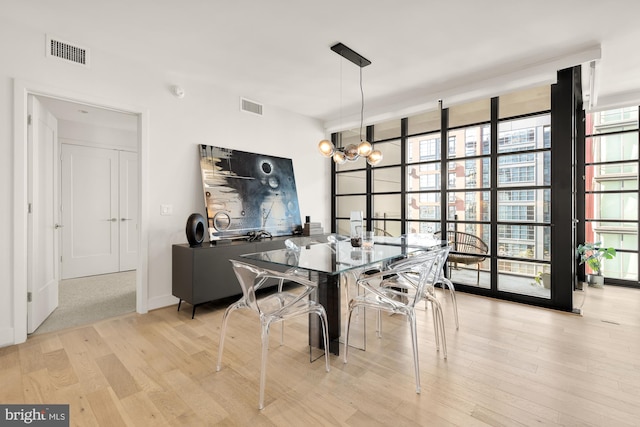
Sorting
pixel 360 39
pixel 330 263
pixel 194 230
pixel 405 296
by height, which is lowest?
pixel 405 296

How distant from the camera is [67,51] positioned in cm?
282

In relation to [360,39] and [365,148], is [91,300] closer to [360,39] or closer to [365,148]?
[365,148]

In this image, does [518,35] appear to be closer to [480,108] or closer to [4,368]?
[480,108]

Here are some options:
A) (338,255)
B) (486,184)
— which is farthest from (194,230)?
(486,184)

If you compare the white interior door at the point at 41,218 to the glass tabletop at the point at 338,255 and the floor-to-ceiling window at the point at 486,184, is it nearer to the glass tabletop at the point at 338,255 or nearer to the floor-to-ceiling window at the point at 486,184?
the glass tabletop at the point at 338,255

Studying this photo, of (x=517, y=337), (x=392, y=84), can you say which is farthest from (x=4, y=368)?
(x=392, y=84)

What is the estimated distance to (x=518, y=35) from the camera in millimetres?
2787

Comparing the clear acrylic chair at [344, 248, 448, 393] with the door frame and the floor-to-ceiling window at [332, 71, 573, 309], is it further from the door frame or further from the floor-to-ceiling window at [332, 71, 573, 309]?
the door frame

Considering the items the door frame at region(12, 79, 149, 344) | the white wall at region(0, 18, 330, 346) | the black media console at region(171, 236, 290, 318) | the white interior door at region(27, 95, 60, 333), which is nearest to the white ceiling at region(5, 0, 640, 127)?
the white wall at region(0, 18, 330, 346)

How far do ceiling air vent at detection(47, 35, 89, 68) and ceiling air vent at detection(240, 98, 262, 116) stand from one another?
176cm

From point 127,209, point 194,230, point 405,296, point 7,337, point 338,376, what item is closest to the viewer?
point 338,376

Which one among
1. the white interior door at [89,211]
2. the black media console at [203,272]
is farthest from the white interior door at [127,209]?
the black media console at [203,272]

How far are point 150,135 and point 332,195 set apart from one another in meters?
3.15

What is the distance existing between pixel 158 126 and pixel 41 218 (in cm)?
144
